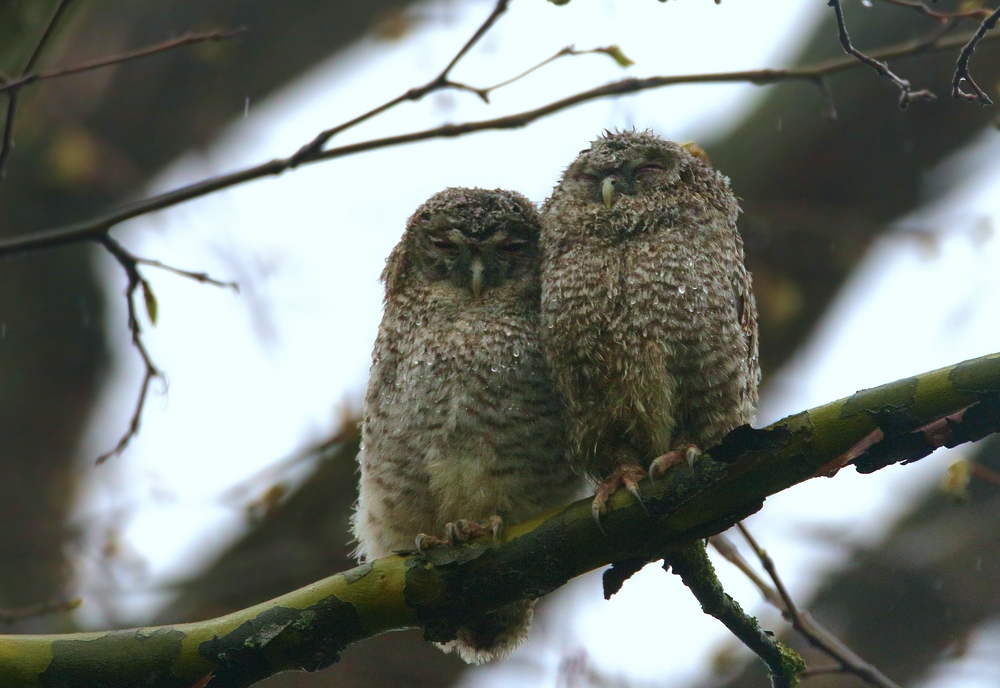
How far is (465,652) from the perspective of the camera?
3490mm

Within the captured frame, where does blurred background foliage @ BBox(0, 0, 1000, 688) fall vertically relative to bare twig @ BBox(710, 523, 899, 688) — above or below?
above

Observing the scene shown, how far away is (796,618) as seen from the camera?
3037 millimetres

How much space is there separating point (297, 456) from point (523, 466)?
234cm

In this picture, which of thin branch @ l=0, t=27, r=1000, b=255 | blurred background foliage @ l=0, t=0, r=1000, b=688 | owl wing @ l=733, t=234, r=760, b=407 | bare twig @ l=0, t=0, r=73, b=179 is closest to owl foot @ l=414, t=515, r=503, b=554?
owl wing @ l=733, t=234, r=760, b=407

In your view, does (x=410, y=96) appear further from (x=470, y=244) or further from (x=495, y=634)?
(x=495, y=634)

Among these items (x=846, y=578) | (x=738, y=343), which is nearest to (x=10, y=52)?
(x=738, y=343)

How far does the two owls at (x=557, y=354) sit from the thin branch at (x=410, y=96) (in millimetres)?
677

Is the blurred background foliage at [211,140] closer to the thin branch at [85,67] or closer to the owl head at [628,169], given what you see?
the thin branch at [85,67]

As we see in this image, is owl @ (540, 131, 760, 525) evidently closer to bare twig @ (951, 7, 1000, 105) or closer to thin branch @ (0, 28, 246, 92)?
bare twig @ (951, 7, 1000, 105)

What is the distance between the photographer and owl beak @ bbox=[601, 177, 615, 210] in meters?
3.40

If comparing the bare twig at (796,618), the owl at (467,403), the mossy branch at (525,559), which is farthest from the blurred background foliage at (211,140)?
the mossy branch at (525,559)

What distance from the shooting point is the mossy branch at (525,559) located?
2.27 meters

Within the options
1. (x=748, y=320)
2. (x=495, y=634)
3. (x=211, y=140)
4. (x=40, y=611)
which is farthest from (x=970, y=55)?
(x=211, y=140)

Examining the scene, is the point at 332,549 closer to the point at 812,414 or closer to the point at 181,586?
the point at 181,586
